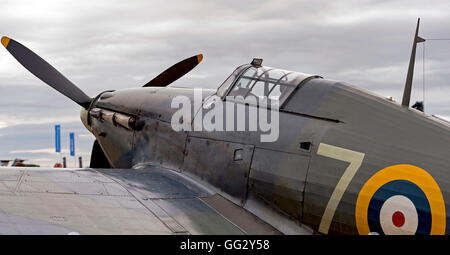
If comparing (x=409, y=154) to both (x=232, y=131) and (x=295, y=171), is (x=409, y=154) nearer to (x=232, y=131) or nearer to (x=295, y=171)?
(x=295, y=171)

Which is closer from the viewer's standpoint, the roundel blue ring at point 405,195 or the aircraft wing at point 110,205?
the roundel blue ring at point 405,195

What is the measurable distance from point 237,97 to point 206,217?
5.91ft

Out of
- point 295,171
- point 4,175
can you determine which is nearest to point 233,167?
point 295,171

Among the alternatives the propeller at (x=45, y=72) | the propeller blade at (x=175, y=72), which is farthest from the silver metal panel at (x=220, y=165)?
the propeller blade at (x=175, y=72)

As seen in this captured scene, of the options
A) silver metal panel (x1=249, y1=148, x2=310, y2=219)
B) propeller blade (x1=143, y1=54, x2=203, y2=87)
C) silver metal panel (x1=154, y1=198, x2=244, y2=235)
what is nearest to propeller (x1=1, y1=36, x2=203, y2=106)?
propeller blade (x1=143, y1=54, x2=203, y2=87)

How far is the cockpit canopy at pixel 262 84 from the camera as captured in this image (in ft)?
21.1

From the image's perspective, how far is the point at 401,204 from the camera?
477 cm

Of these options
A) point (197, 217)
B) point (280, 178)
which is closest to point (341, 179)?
point (280, 178)

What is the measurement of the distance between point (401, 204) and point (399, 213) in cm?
8

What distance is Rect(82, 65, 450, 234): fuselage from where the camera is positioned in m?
4.80

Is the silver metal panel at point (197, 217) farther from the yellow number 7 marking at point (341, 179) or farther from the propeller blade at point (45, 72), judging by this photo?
the propeller blade at point (45, 72)

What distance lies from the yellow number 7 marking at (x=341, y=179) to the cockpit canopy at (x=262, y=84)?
3.91 feet

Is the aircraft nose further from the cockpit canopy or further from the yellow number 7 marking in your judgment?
the yellow number 7 marking

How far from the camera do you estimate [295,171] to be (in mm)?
5605
